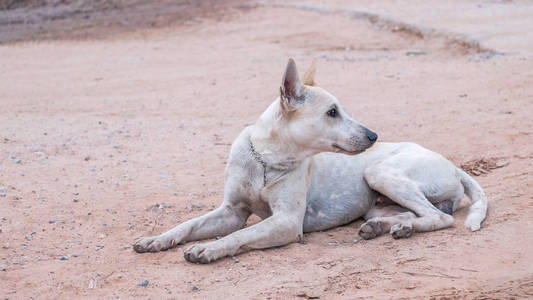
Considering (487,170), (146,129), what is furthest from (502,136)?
(146,129)

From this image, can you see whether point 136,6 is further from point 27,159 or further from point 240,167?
point 240,167

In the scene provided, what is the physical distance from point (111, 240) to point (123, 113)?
4.52 m

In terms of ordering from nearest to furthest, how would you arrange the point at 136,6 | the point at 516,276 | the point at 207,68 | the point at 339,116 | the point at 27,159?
the point at 516,276 < the point at 339,116 < the point at 27,159 < the point at 207,68 < the point at 136,6

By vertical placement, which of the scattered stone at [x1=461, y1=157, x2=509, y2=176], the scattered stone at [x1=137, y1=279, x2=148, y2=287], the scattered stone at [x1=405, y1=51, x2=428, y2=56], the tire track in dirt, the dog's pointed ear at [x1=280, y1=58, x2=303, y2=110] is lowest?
the scattered stone at [x1=405, y1=51, x2=428, y2=56]

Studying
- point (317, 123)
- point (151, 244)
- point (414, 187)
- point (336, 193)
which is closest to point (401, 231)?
point (414, 187)

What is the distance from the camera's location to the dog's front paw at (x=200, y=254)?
4043 mm

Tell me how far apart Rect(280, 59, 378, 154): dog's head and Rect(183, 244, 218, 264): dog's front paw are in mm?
994

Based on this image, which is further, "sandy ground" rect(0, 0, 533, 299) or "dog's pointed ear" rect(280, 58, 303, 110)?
"dog's pointed ear" rect(280, 58, 303, 110)

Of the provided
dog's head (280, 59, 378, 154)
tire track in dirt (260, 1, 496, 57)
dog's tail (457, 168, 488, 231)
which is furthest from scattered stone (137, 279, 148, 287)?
tire track in dirt (260, 1, 496, 57)

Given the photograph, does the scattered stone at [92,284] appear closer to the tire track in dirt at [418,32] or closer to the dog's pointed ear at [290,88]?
the dog's pointed ear at [290,88]

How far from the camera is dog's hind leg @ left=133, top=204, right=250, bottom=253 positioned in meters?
4.34

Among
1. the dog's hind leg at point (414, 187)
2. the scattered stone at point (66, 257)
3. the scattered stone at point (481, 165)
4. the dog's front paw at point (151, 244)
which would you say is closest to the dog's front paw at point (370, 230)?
the dog's hind leg at point (414, 187)

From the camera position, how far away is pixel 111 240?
459 cm

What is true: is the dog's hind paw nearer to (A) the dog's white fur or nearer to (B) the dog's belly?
(A) the dog's white fur
